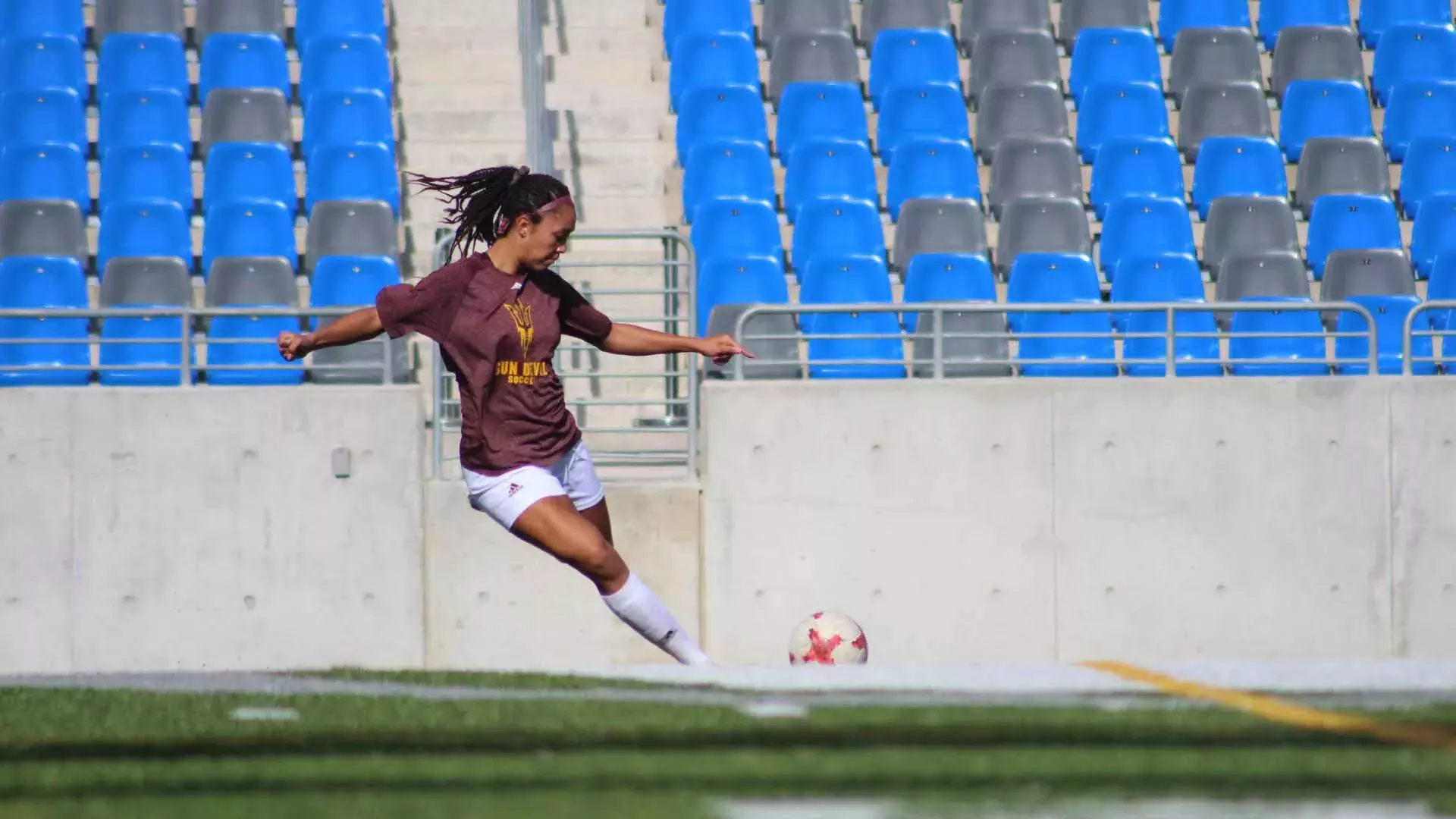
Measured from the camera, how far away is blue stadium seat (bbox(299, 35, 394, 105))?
1360cm

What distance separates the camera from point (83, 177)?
13008 mm

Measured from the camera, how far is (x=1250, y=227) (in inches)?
492

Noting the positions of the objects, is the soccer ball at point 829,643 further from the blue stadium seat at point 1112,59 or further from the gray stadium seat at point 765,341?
the blue stadium seat at point 1112,59

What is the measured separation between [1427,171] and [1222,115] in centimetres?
151

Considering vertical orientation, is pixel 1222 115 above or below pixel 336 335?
above

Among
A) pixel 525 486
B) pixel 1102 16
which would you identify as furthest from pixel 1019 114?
pixel 525 486

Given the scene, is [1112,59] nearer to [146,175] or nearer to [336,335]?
[146,175]

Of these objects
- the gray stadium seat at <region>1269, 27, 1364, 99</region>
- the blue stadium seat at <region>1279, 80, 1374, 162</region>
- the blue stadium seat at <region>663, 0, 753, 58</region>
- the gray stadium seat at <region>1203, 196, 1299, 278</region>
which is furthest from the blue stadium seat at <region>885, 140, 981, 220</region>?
the gray stadium seat at <region>1269, 27, 1364, 99</region>

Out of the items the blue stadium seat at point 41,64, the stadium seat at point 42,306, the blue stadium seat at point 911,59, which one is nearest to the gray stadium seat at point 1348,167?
the blue stadium seat at point 911,59

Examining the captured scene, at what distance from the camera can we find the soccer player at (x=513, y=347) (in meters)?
6.75

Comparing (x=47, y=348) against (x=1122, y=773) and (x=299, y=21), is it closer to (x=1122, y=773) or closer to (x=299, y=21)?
(x=299, y=21)

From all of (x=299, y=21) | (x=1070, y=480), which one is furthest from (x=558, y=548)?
(x=299, y=21)

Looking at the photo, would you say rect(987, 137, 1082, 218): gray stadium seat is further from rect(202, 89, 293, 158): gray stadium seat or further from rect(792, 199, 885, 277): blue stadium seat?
rect(202, 89, 293, 158): gray stadium seat

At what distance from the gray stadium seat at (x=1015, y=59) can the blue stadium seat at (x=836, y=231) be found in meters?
2.23
